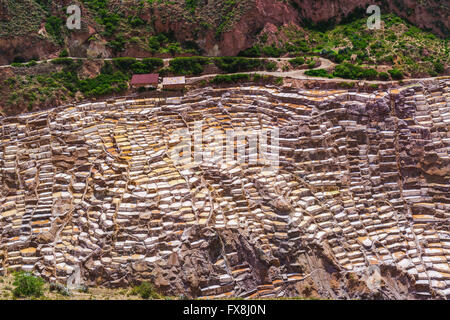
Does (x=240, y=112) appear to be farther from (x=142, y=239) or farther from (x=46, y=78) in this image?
(x=46, y=78)

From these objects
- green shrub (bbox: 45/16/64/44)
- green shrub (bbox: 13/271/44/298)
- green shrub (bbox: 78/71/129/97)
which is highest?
green shrub (bbox: 45/16/64/44)

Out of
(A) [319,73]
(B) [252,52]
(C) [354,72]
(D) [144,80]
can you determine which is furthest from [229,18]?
(C) [354,72]

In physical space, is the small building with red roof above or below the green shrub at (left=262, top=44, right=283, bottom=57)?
below

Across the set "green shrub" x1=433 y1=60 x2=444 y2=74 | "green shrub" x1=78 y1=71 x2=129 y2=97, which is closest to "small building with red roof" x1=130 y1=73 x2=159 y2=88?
"green shrub" x1=78 y1=71 x2=129 y2=97

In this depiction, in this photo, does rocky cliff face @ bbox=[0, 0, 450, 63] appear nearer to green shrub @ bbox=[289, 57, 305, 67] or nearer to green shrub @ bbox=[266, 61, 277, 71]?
green shrub @ bbox=[266, 61, 277, 71]

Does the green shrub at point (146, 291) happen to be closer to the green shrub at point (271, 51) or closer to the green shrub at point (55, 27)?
the green shrub at point (271, 51)

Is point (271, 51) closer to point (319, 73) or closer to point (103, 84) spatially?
point (319, 73)

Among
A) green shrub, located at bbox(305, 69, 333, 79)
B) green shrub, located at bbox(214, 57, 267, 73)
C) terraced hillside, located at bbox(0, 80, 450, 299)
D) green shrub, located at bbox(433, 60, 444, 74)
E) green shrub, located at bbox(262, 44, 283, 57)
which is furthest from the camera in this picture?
green shrub, located at bbox(262, 44, 283, 57)
